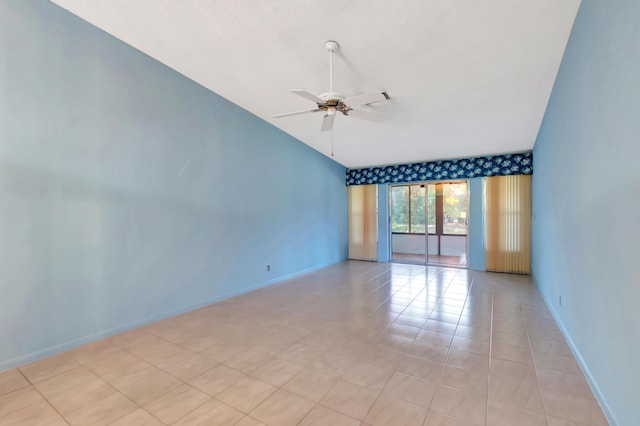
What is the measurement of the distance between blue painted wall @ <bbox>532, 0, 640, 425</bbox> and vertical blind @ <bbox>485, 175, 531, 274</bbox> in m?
3.21

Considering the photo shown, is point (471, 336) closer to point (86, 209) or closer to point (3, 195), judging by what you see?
point (86, 209)

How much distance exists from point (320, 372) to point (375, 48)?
10.1 feet

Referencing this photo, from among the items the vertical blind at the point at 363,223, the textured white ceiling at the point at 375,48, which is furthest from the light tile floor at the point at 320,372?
the vertical blind at the point at 363,223

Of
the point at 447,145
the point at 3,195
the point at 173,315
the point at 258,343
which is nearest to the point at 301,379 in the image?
the point at 258,343

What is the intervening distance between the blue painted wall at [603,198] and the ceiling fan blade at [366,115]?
2.22m

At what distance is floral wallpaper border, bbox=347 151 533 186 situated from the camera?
227 inches

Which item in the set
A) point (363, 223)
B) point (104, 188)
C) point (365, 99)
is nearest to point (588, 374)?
point (365, 99)

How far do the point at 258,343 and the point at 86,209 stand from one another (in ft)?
7.28

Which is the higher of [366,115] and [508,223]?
[366,115]

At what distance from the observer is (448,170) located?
6.46 meters

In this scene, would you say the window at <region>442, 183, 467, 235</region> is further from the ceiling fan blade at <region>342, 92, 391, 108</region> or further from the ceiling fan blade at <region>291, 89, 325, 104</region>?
the ceiling fan blade at <region>291, 89, 325, 104</region>

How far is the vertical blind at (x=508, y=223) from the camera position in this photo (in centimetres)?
577

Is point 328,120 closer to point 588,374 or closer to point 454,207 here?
point 588,374

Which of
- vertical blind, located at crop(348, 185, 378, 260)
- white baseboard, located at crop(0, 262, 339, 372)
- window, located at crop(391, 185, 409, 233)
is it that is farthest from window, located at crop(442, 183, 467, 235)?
white baseboard, located at crop(0, 262, 339, 372)
